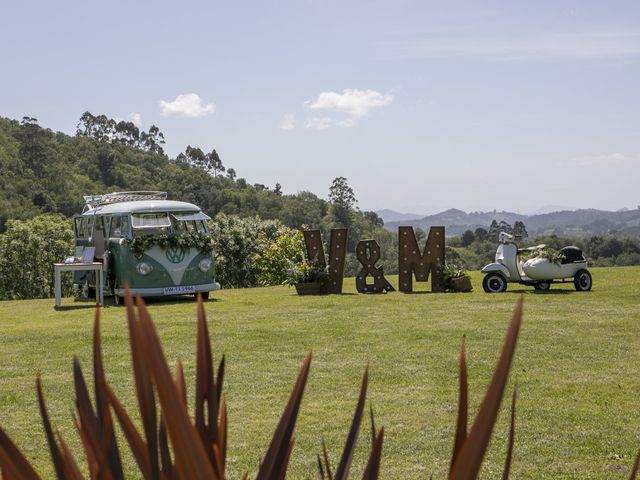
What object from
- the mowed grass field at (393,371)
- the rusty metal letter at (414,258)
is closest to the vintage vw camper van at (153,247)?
the mowed grass field at (393,371)

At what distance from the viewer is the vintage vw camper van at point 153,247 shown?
597 inches

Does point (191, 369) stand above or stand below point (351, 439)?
below

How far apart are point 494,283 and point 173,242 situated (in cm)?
619

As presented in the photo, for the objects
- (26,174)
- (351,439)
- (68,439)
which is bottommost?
(68,439)

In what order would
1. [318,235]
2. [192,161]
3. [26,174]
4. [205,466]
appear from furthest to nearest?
[192,161]
[26,174]
[318,235]
[205,466]

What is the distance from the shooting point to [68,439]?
5801mm

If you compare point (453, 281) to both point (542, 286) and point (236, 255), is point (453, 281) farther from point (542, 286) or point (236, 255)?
point (236, 255)

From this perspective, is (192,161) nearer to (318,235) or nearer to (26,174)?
(26,174)

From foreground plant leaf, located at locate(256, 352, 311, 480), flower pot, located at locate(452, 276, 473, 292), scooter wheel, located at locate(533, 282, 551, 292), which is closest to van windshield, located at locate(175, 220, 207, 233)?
flower pot, located at locate(452, 276, 473, 292)

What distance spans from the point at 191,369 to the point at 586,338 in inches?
180

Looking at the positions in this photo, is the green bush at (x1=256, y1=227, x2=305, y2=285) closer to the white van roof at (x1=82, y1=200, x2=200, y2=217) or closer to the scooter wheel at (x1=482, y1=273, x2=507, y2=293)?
the white van roof at (x1=82, y1=200, x2=200, y2=217)

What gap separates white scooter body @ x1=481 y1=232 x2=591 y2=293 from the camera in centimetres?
1542

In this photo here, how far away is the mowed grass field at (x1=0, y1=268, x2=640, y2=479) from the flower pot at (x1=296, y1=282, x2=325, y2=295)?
2112mm

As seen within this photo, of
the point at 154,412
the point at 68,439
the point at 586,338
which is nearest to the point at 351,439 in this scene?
the point at 154,412
